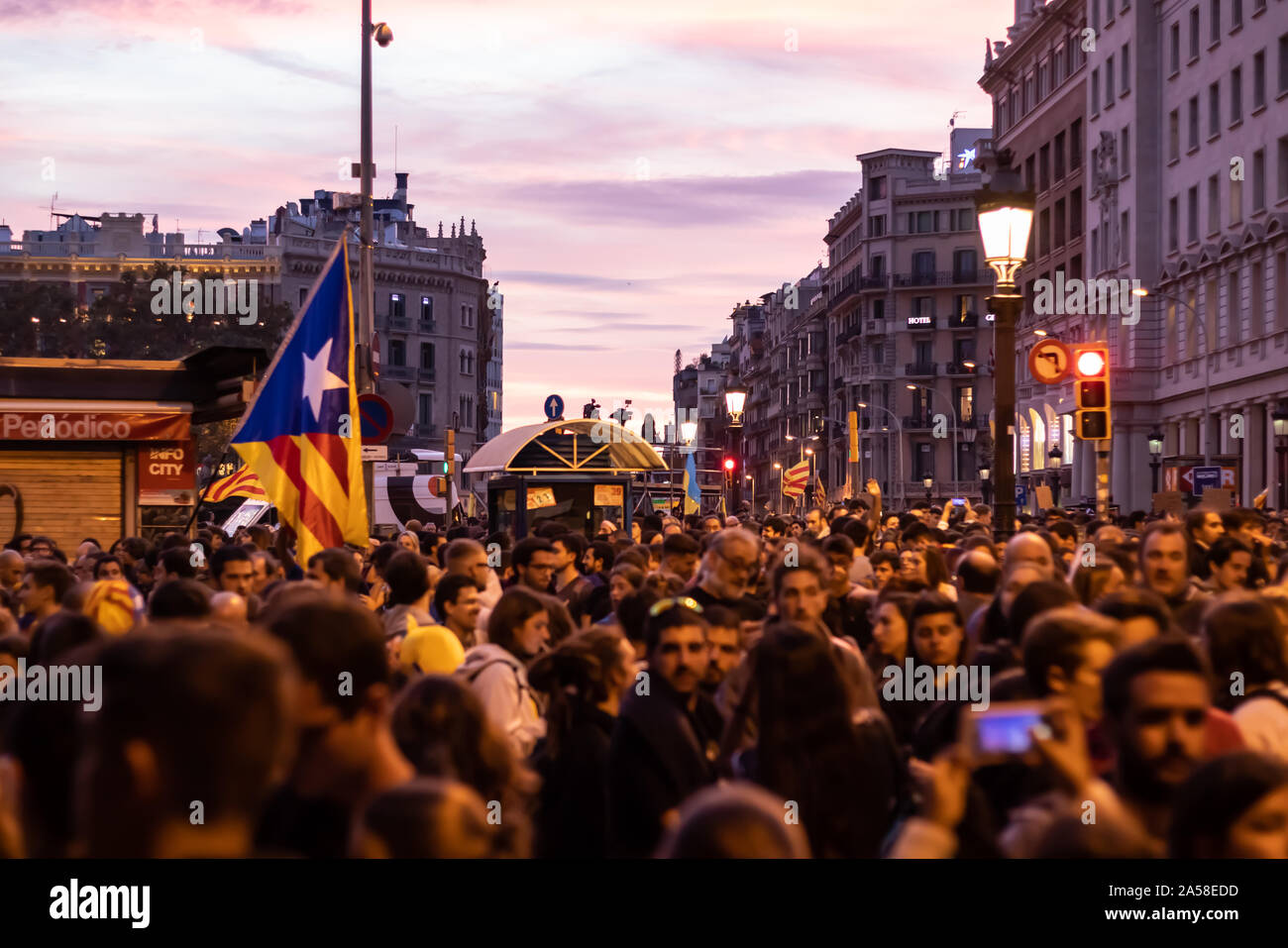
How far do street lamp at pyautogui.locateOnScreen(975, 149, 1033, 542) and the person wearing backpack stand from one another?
802 centimetres

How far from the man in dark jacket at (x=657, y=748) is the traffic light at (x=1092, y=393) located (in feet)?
33.4

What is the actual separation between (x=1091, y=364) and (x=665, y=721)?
1114 centimetres

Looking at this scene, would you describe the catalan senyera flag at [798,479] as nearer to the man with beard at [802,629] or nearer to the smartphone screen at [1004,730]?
the man with beard at [802,629]

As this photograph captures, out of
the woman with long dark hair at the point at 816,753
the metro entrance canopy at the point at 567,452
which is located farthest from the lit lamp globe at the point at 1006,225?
the metro entrance canopy at the point at 567,452

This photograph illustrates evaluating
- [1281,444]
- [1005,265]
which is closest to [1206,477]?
[1281,444]

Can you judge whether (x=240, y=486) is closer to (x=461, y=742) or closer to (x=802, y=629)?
(x=802, y=629)

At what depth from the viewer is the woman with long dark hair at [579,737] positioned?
5.71m

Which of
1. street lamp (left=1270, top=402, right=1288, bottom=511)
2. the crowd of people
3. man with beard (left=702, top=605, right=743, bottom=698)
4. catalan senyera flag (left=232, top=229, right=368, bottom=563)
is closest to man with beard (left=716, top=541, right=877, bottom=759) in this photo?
the crowd of people

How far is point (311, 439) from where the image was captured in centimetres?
1285

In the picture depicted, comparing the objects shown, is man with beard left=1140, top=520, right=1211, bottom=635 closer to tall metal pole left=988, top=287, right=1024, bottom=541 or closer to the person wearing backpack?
the person wearing backpack

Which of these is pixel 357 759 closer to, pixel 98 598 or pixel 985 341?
pixel 98 598

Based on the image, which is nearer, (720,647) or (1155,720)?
(1155,720)
